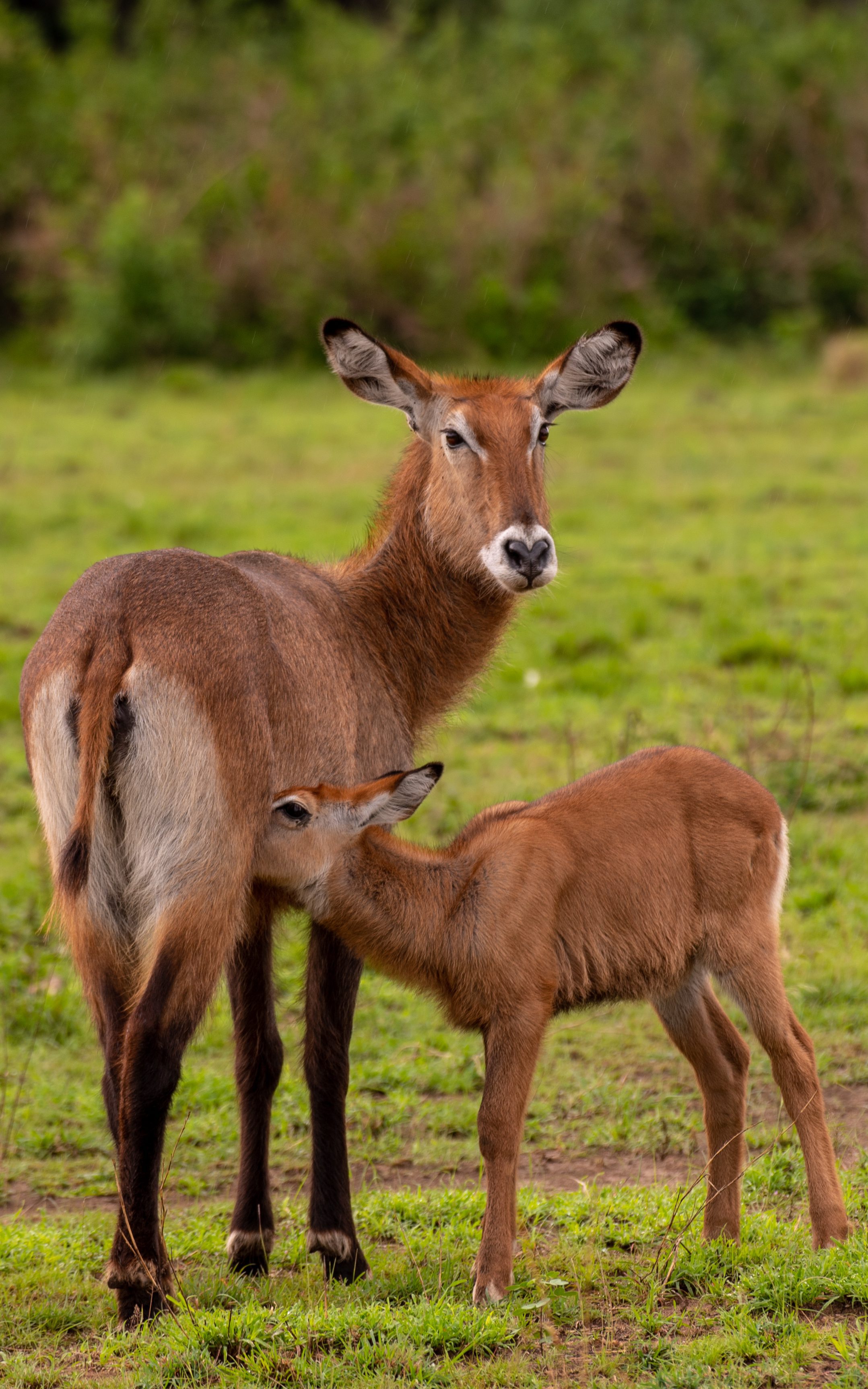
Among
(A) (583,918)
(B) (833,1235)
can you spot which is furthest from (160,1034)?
(B) (833,1235)

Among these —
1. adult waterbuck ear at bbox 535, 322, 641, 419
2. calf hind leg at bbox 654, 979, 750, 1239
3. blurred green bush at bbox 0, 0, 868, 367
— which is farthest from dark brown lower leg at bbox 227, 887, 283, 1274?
blurred green bush at bbox 0, 0, 868, 367

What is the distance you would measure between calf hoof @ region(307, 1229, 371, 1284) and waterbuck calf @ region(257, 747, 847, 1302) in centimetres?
47

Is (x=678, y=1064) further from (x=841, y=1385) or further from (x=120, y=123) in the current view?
(x=120, y=123)

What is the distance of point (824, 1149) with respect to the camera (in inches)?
157

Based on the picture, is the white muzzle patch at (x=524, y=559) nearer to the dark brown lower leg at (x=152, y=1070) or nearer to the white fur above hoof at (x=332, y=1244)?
the dark brown lower leg at (x=152, y=1070)

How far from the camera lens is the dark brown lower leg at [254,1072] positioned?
170 inches

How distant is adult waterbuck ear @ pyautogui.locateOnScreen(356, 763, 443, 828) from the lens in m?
3.94

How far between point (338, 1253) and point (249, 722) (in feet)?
4.59

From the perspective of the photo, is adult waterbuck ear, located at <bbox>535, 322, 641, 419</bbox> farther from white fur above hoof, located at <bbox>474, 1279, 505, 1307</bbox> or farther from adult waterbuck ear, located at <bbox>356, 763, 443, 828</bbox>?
white fur above hoof, located at <bbox>474, 1279, 505, 1307</bbox>

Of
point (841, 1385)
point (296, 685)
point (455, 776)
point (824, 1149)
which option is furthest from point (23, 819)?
point (841, 1385)

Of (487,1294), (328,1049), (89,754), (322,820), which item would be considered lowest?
(487,1294)

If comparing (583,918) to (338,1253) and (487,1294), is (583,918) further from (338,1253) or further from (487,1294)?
(338,1253)

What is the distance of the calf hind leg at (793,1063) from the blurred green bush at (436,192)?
14.0 meters

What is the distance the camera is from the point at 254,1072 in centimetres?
445
